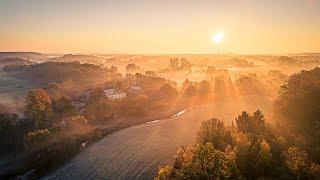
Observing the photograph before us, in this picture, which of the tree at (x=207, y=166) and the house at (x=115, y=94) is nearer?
the tree at (x=207, y=166)

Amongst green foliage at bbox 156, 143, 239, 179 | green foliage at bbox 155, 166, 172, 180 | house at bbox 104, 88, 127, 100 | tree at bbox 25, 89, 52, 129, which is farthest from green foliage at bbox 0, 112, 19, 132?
green foliage at bbox 156, 143, 239, 179

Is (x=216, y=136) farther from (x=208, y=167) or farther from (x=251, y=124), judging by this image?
(x=208, y=167)

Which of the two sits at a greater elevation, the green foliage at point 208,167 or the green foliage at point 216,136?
the green foliage at point 208,167

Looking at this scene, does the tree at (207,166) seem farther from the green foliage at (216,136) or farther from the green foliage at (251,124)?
the green foliage at (251,124)

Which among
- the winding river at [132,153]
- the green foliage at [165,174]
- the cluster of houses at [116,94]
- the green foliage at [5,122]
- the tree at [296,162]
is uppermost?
the tree at [296,162]

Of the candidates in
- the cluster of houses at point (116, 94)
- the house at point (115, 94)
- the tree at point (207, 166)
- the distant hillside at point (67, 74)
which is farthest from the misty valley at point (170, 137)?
the distant hillside at point (67, 74)

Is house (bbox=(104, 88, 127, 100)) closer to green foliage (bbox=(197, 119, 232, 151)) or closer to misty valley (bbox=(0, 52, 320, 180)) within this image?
misty valley (bbox=(0, 52, 320, 180))

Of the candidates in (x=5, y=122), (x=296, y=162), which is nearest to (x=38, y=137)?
(x=5, y=122)
